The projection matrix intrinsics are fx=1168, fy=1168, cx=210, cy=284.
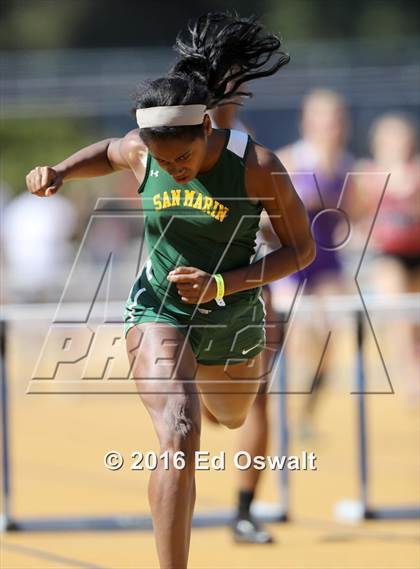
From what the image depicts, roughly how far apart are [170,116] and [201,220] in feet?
1.72

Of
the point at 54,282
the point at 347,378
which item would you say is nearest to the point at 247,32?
the point at 347,378

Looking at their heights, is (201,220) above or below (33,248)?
below

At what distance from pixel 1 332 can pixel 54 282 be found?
9116 millimetres

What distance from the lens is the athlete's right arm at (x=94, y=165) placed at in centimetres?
479

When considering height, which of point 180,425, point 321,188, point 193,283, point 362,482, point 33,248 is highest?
point 33,248

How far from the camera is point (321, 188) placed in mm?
9203

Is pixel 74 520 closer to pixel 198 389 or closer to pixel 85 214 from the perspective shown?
pixel 198 389

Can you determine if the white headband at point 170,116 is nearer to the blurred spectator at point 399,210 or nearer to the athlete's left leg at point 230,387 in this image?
the athlete's left leg at point 230,387

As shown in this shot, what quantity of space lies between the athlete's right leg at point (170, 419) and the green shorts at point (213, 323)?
0.08m

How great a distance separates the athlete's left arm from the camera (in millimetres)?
4664

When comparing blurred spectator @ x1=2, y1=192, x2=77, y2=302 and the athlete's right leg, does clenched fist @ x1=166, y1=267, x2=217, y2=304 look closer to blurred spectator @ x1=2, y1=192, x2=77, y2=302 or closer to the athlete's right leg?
the athlete's right leg

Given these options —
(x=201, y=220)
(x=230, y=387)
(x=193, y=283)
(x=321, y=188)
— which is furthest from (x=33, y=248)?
(x=193, y=283)

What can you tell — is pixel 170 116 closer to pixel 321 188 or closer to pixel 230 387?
pixel 230 387

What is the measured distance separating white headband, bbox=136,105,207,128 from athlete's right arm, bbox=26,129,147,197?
0.37 metres
